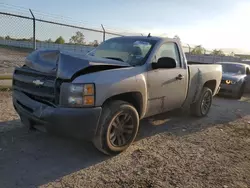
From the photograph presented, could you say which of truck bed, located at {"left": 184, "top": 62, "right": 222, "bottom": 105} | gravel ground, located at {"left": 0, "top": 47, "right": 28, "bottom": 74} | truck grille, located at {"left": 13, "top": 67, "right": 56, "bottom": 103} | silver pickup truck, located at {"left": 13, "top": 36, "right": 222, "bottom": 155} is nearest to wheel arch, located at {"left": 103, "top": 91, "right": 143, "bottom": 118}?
silver pickup truck, located at {"left": 13, "top": 36, "right": 222, "bottom": 155}

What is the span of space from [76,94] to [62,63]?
1.63 ft

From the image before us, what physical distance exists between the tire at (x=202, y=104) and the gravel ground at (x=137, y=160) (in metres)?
0.90

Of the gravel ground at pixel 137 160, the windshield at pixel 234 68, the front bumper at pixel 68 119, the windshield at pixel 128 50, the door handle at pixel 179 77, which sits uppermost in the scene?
the windshield at pixel 128 50

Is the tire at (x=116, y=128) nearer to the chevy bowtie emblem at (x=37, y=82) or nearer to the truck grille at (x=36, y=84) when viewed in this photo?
the truck grille at (x=36, y=84)

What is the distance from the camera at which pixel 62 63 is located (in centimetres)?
341

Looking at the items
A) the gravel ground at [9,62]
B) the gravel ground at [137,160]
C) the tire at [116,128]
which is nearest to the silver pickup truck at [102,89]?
the tire at [116,128]

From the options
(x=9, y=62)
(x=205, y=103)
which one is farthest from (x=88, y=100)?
(x=9, y=62)

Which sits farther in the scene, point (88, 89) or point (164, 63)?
point (164, 63)

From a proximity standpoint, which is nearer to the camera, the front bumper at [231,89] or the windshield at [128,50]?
the windshield at [128,50]

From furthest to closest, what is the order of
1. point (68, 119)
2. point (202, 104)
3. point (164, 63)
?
point (202, 104)
point (164, 63)
point (68, 119)

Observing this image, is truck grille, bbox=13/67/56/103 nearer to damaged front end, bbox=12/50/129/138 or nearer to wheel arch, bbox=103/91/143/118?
damaged front end, bbox=12/50/129/138

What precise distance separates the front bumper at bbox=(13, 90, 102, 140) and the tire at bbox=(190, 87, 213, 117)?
344cm

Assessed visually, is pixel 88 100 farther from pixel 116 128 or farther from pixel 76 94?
pixel 116 128

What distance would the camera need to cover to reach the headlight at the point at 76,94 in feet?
10.6
